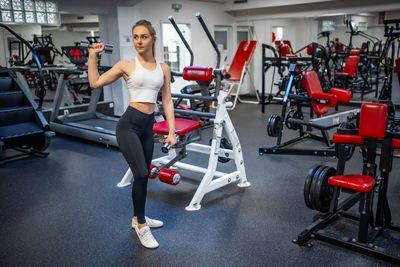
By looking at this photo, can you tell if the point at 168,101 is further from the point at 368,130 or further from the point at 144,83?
the point at 368,130

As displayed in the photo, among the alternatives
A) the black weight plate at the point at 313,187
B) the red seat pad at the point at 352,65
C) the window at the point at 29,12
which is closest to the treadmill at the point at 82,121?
the window at the point at 29,12

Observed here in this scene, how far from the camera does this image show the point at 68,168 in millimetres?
4332

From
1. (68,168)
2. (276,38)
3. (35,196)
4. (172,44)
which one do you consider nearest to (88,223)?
(35,196)

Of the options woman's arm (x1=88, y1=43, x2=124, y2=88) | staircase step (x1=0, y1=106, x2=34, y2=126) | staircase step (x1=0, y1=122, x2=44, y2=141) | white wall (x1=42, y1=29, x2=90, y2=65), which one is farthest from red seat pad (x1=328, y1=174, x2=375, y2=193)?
white wall (x1=42, y1=29, x2=90, y2=65)

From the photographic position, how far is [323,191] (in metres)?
2.59

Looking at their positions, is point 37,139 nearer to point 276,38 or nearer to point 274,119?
point 274,119

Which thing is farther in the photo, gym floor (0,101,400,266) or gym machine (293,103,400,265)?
gym floor (0,101,400,266)

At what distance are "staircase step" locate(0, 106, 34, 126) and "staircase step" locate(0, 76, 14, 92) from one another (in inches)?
15.6

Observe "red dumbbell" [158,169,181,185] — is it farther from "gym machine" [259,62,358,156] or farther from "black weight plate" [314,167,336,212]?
"gym machine" [259,62,358,156]

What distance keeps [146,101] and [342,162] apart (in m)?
1.42

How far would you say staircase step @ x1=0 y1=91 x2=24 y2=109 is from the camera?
485 centimetres

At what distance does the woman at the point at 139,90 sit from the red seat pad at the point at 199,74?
0.95 meters

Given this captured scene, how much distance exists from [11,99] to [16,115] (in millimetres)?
287

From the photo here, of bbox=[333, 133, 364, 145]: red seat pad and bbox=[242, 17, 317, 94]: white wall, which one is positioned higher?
bbox=[242, 17, 317, 94]: white wall
